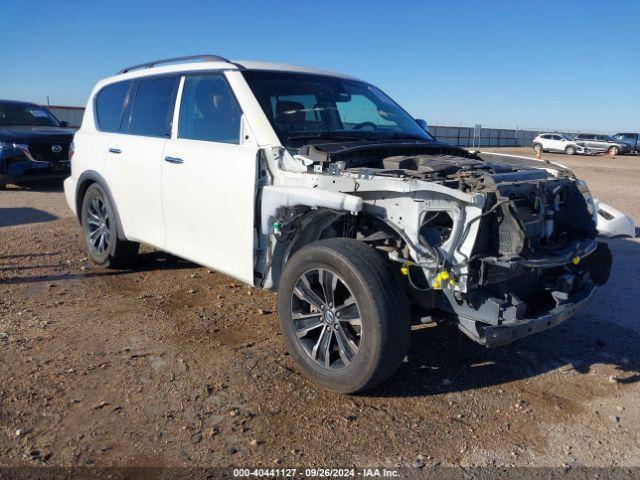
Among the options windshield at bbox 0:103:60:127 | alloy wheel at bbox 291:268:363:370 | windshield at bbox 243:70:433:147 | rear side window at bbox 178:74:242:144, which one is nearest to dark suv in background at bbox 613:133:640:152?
windshield at bbox 0:103:60:127

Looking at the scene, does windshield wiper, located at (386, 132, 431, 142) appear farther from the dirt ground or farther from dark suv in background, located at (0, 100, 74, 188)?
dark suv in background, located at (0, 100, 74, 188)

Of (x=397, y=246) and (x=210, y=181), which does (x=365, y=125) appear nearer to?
(x=210, y=181)

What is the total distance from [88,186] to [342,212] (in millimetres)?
3789

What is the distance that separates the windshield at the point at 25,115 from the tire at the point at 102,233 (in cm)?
753

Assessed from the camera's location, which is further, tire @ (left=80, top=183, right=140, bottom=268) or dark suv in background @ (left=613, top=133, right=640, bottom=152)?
dark suv in background @ (left=613, top=133, right=640, bottom=152)

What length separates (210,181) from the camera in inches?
174

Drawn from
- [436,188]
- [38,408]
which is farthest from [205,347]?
[436,188]

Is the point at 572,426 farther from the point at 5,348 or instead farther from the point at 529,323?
the point at 5,348

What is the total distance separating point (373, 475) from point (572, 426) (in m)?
1.31

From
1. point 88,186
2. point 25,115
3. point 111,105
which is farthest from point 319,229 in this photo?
point 25,115

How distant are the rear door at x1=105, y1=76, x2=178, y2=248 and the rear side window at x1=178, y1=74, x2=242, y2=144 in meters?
0.20

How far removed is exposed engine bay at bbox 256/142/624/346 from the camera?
129 inches

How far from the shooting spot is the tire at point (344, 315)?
3.34 m

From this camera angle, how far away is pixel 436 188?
10.6 feet
